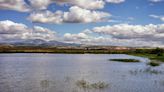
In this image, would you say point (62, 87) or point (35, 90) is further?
point (62, 87)

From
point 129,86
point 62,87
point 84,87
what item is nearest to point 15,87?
point 62,87

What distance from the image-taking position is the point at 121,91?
31.3m

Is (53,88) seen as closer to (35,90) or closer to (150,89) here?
(35,90)

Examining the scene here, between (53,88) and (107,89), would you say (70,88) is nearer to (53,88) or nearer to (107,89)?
(53,88)

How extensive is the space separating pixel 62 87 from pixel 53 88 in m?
1.26

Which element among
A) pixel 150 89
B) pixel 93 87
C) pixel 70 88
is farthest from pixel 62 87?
pixel 150 89

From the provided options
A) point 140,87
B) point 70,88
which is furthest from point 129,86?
point 70,88

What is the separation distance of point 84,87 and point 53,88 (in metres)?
3.22

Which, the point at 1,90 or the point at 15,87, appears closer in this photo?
the point at 1,90

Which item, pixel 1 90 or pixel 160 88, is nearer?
pixel 1 90

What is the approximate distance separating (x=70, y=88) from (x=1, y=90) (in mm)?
6888

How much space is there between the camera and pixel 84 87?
33.1 metres

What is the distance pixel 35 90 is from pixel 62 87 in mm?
3373

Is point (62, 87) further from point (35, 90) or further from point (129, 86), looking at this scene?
point (129, 86)
